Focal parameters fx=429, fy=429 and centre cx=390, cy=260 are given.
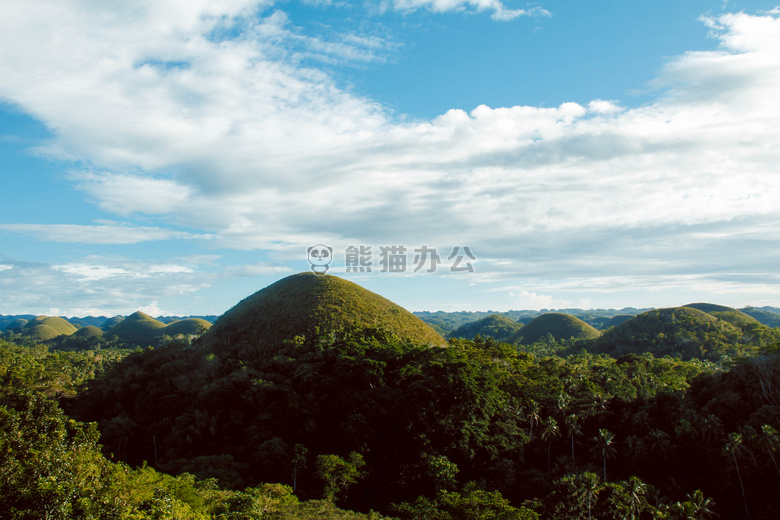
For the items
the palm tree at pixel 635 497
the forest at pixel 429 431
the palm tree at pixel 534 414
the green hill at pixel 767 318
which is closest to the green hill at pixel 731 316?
the green hill at pixel 767 318

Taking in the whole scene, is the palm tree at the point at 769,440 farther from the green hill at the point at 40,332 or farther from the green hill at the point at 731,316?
the green hill at the point at 40,332

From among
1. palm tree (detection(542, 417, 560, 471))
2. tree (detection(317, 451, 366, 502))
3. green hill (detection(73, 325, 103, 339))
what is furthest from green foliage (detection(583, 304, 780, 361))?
green hill (detection(73, 325, 103, 339))

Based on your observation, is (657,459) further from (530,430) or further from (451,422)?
(451,422)

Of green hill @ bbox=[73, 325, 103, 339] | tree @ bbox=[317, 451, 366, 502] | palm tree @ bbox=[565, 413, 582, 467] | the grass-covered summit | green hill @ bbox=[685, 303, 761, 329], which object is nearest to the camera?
tree @ bbox=[317, 451, 366, 502]

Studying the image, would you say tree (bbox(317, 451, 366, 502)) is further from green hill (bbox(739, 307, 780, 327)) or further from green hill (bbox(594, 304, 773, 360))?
green hill (bbox(739, 307, 780, 327))

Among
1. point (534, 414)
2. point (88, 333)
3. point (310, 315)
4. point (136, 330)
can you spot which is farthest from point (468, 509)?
point (88, 333)

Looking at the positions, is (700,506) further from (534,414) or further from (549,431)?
(534,414)
